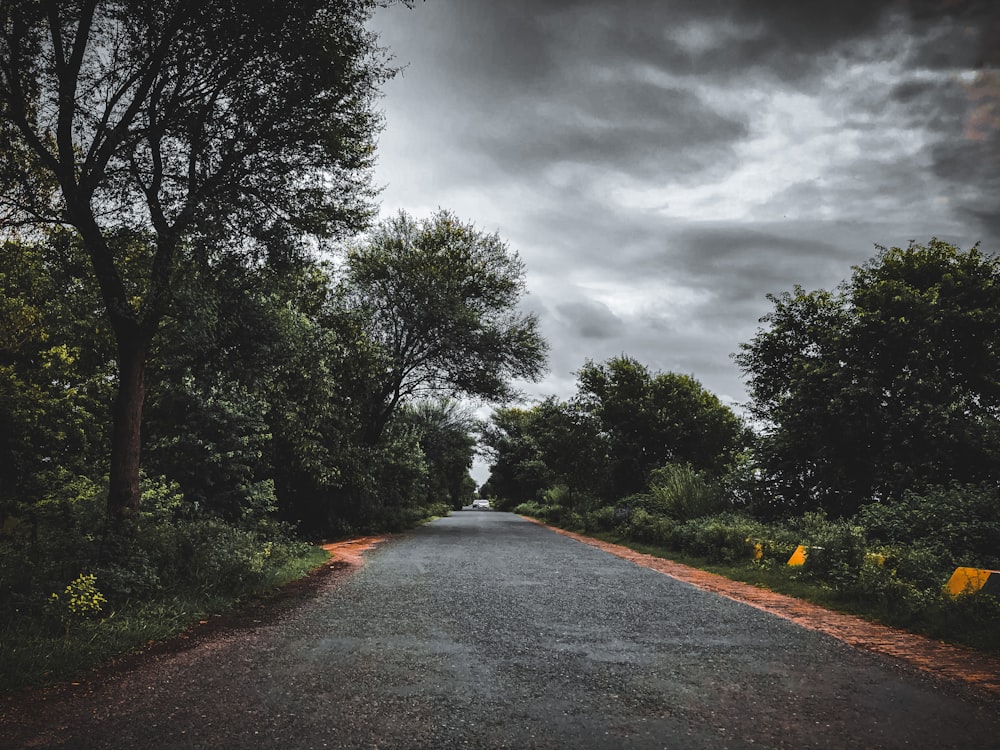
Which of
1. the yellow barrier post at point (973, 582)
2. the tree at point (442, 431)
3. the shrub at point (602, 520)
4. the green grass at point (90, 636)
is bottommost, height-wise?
the shrub at point (602, 520)

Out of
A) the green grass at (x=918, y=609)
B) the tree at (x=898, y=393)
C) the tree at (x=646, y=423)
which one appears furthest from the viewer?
the tree at (x=646, y=423)

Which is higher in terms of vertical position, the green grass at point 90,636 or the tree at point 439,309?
the tree at point 439,309

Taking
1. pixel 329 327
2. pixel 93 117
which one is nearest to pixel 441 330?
pixel 329 327

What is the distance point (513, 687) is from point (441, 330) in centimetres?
1700

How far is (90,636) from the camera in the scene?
185 inches

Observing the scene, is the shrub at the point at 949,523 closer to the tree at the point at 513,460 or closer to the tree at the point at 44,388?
the tree at the point at 44,388

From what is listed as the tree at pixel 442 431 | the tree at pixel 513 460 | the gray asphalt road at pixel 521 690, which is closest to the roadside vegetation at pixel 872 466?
the gray asphalt road at pixel 521 690

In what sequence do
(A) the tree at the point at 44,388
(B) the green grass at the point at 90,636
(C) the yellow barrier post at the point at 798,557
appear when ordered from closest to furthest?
(B) the green grass at the point at 90,636 < (A) the tree at the point at 44,388 < (C) the yellow barrier post at the point at 798,557

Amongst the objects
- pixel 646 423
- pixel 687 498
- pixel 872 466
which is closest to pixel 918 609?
pixel 872 466

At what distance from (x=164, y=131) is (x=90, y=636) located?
247 inches

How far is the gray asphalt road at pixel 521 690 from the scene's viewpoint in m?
3.04

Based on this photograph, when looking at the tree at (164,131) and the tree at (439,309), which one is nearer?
the tree at (164,131)

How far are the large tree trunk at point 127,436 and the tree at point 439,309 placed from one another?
11.3 metres

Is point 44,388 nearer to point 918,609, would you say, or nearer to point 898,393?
point 918,609
